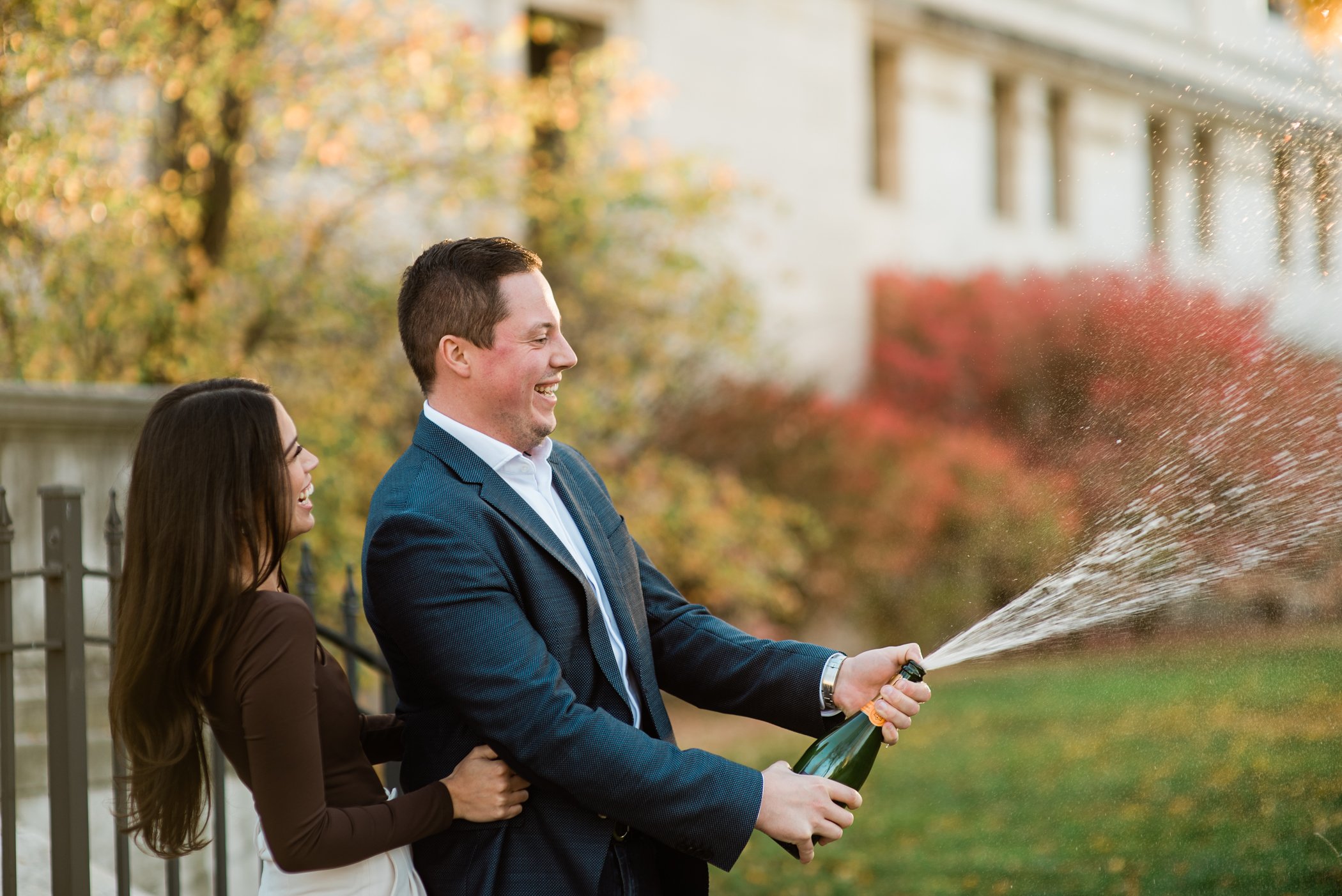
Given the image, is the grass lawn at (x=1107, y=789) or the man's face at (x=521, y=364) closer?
the man's face at (x=521, y=364)

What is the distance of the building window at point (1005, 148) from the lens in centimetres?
1809

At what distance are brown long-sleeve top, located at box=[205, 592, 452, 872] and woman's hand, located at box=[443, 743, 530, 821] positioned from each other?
0.08ft

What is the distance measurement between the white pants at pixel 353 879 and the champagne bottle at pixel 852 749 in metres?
0.76

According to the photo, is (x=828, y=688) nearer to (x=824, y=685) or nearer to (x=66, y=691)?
(x=824, y=685)

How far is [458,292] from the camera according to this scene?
2.56 meters

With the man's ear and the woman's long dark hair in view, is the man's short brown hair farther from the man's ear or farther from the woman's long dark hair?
the woman's long dark hair

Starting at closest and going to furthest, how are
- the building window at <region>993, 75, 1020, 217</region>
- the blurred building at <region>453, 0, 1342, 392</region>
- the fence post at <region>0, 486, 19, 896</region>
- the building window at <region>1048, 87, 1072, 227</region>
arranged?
1. the fence post at <region>0, 486, 19, 896</region>
2. the blurred building at <region>453, 0, 1342, 392</region>
3. the building window at <region>993, 75, 1020, 217</region>
4. the building window at <region>1048, 87, 1072, 227</region>

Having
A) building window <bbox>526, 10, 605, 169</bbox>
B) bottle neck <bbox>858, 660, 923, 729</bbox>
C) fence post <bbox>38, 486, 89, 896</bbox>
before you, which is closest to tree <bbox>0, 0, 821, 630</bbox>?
building window <bbox>526, 10, 605, 169</bbox>

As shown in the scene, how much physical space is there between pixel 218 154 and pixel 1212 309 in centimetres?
556

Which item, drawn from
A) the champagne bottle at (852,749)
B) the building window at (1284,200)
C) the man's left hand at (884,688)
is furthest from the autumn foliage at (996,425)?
the champagne bottle at (852,749)

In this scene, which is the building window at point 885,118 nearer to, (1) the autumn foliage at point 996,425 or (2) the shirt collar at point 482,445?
(1) the autumn foliage at point 996,425

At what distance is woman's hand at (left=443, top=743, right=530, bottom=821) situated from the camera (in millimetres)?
2375

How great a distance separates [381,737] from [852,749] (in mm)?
981

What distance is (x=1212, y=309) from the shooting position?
6.07 meters
